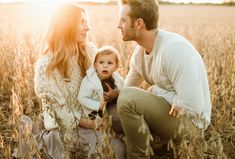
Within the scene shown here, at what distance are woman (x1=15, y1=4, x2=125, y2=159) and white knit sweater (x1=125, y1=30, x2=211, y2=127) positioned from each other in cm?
48

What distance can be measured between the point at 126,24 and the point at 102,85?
0.47m

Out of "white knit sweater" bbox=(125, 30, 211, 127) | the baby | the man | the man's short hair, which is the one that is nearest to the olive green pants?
the man

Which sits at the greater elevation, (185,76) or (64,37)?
(64,37)

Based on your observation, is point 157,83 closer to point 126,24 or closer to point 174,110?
point 174,110

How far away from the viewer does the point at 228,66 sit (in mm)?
4258

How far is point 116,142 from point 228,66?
165 cm

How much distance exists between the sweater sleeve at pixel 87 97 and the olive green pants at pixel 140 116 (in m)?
0.25

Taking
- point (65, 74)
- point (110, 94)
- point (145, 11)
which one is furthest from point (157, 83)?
point (65, 74)

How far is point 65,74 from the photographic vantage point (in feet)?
10.3

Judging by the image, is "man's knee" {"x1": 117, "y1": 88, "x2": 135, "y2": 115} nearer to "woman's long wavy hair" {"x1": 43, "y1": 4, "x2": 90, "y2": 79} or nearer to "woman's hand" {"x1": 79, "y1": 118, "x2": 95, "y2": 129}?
"woman's hand" {"x1": 79, "y1": 118, "x2": 95, "y2": 129}

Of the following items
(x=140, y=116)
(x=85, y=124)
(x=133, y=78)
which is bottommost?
(x=85, y=124)

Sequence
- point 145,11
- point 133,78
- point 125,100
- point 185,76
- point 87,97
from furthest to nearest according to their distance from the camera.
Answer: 1. point 133,78
2. point 87,97
3. point 145,11
4. point 125,100
5. point 185,76

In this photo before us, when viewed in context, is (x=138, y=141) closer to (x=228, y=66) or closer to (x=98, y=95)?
(x=98, y=95)

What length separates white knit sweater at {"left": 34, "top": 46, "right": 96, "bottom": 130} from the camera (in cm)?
304
